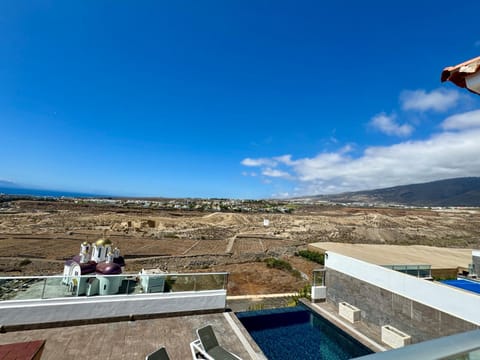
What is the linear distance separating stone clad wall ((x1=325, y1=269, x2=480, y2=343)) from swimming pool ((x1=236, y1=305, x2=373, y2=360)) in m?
1.32

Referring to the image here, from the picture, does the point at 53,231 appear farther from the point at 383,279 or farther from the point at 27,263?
the point at 383,279

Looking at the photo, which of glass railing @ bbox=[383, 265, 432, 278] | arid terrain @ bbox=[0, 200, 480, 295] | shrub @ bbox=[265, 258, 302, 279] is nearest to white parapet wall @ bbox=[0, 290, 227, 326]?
arid terrain @ bbox=[0, 200, 480, 295]

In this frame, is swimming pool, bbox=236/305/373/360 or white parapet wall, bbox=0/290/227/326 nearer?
white parapet wall, bbox=0/290/227/326

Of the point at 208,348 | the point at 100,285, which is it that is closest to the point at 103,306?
the point at 100,285

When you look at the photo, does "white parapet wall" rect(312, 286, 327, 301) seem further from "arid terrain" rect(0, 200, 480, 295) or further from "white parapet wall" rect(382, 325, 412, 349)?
"white parapet wall" rect(382, 325, 412, 349)

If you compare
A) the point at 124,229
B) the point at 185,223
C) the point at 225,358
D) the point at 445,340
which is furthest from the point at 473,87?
the point at 185,223

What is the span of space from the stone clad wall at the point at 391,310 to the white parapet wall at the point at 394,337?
145mm

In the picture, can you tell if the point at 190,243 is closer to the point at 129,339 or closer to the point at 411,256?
the point at 411,256

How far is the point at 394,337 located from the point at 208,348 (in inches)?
246

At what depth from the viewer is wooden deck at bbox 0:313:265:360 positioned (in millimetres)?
5551

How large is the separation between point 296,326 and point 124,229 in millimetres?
29614

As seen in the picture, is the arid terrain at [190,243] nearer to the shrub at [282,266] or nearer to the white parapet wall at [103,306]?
the shrub at [282,266]

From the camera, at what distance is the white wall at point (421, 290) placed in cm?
669

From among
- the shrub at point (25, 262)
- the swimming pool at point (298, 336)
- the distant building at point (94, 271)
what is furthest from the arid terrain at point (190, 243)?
the distant building at point (94, 271)
